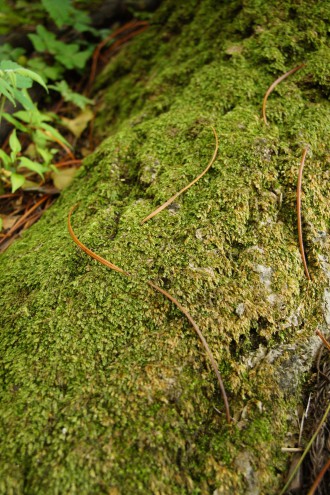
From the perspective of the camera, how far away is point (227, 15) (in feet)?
9.54

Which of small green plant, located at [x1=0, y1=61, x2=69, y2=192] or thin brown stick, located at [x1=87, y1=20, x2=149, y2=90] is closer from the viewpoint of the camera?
small green plant, located at [x1=0, y1=61, x2=69, y2=192]

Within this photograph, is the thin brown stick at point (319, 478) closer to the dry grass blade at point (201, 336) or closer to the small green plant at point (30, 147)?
the dry grass blade at point (201, 336)

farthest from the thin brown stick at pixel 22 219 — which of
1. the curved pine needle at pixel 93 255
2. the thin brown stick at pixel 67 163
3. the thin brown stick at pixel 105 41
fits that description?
the thin brown stick at pixel 105 41

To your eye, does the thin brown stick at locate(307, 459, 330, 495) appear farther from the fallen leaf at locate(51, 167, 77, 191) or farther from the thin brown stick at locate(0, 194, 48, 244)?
the fallen leaf at locate(51, 167, 77, 191)

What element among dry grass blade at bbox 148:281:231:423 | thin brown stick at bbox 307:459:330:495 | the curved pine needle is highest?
the curved pine needle

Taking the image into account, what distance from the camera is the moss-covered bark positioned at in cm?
147

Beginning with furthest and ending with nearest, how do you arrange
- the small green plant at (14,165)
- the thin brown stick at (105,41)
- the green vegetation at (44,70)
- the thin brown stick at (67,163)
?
the thin brown stick at (105,41) → the thin brown stick at (67,163) → the green vegetation at (44,70) → the small green plant at (14,165)

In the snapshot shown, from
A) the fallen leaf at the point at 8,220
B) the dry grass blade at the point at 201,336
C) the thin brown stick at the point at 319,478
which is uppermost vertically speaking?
the fallen leaf at the point at 8,220

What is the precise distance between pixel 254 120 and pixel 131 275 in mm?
1235

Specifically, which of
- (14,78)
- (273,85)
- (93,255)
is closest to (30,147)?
(14,78)

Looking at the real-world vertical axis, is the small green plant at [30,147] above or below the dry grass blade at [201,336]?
above

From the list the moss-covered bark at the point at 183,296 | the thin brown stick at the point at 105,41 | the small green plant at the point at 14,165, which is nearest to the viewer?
the moss-covered bark at the point at 183,296

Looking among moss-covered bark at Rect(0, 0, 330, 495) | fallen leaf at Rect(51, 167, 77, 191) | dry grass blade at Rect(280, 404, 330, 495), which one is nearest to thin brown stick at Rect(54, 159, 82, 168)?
fallen leaf at Rect(51, 167, 77, 191)

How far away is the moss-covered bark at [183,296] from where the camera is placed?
1467mm
